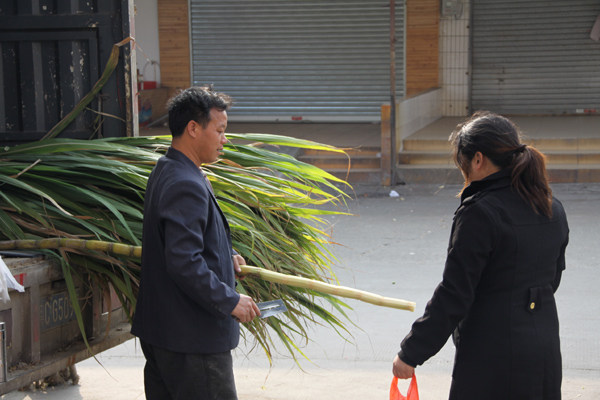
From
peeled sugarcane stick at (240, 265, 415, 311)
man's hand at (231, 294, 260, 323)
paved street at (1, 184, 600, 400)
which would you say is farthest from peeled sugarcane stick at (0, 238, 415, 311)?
paved street at (1, 184, 600, 400)

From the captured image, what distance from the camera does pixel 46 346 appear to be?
249cm

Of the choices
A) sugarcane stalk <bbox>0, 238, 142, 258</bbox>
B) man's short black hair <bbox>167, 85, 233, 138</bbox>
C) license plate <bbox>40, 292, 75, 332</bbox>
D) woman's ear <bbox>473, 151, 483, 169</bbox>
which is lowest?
license plate <bbox>40, 292, 75, 332</bbox>

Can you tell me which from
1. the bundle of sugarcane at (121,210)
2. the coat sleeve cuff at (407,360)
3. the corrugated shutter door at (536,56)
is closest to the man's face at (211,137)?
the bundle of sugarcane at (121,210)

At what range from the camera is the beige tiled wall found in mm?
14469

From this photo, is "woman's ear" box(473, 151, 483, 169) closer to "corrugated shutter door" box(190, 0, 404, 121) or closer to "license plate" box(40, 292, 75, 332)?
"license plate" box(40, 292, 75, 332)

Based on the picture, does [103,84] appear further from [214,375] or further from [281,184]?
[214,375]

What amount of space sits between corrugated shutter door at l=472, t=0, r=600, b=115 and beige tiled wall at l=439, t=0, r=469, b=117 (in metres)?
0.26

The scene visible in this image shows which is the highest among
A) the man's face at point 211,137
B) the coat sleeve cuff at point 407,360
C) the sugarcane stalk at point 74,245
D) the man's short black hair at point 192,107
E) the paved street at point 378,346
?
the man's short black hair at point 192,107

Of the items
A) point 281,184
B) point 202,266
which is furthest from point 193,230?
point 281,184

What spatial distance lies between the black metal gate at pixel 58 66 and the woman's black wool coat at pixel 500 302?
Result: 2.02 m

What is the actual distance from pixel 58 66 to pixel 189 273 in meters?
1.96

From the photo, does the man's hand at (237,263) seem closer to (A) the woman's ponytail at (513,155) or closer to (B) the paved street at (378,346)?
(B) the paved street at (378,346)

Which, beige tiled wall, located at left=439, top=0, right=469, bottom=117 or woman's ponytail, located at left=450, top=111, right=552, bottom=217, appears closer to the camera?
woman's ponytail, located at left=450, top=111, right=552, bottom=217

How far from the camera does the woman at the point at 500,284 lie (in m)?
2.08
